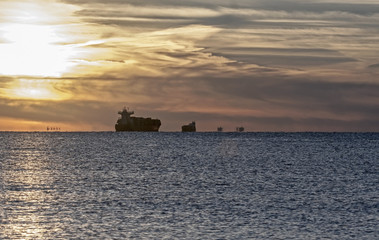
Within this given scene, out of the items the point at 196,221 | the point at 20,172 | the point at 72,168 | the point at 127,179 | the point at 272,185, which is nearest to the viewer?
the point at 196,221

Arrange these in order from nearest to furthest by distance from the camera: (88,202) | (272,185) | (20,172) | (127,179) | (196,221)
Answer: (196,221) → (88,202) → (272,185) → (127,179) → (20,172)

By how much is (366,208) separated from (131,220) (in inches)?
756

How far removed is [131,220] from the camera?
45188 mm

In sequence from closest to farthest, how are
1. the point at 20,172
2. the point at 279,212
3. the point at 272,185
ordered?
the point at 279,212, the point at 272,185, the point at 20,172

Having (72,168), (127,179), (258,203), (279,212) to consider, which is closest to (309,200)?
(258,203)

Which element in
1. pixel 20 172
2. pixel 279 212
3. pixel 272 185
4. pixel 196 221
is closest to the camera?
pixel 196 221

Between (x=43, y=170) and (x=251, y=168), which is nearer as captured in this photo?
(x=43, y=170)

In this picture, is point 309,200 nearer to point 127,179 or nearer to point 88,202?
point 88,202

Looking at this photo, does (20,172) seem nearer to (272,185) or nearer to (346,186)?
(272,185)

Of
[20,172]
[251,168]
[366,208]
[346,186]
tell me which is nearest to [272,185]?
[346,186]

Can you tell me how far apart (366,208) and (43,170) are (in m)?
54.2

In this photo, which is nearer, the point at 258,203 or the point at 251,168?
the point at 258,203

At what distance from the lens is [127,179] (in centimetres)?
7944

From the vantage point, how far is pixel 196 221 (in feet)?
148
